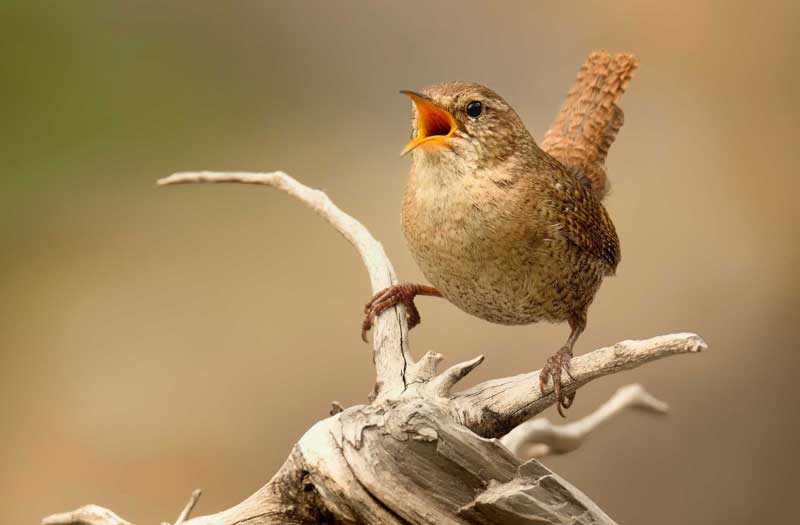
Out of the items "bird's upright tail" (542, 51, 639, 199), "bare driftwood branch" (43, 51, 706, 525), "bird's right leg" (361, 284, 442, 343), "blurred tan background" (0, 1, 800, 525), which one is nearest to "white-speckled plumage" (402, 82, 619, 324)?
"bird's right leg" (361, 284, 442, 343)

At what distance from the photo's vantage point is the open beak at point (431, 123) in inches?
81.2

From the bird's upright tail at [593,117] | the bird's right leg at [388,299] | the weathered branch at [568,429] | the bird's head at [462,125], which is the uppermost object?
the bird's upright tail at [593,117]

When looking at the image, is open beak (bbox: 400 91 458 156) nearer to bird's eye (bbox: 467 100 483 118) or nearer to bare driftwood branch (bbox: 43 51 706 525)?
bird's eye (bbox: 467 100 483 118)

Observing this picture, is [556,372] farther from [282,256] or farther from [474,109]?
[282,256]

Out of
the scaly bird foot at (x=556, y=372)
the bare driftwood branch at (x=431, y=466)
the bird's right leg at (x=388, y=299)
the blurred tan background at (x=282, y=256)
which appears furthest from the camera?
the blurred tan background at (x=282, y=256)

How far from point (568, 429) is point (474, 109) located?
1.13 m

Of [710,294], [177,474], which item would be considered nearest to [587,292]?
[710,294]

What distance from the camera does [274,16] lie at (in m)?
4.96

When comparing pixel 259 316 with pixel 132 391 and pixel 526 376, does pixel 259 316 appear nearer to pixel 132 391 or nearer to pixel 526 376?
pixel 132 391

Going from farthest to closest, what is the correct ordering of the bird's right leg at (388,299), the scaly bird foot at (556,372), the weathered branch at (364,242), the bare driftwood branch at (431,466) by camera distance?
1. the bird's right leg at (388,299)
2. the weathered branch at (364,242)
3. the scaly bird foot at (556,372)
4. the bare driftwood branch at (431,466)

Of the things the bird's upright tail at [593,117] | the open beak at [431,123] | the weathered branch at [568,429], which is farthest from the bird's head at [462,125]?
the weathered branch at [568,429]

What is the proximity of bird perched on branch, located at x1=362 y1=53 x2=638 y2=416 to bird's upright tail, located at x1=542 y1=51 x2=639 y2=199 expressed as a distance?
0.40 meters

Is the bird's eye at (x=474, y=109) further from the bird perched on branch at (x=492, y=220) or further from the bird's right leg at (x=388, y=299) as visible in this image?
the bird's right leg at (x=388, y=299)

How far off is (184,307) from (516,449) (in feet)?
9.20
